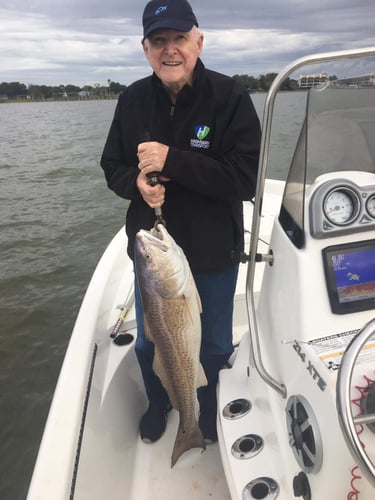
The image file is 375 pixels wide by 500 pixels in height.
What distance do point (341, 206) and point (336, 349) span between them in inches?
21.5

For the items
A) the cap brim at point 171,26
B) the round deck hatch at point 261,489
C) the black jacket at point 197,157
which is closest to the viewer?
the round deck hatch at point 261,489

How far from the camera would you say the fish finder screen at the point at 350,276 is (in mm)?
1546

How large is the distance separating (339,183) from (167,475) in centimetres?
179

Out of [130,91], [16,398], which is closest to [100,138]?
[16,398]

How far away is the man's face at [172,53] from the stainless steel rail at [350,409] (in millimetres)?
1301

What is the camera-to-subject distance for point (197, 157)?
176 cm

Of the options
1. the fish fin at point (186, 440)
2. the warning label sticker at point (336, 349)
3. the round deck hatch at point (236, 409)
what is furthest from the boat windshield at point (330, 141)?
the fish fin at point (186, 440)

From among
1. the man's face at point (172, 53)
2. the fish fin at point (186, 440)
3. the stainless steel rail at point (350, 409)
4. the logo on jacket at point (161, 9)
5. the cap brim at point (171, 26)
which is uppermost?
the logo on jacket at point (161, 9)

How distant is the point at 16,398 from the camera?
4.29 m

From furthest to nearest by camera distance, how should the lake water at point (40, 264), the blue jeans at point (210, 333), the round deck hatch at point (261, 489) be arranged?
the lake water at point (40, 264) < the blue jeans at point (210, 333) < the round deck hatch at point (261, 489)

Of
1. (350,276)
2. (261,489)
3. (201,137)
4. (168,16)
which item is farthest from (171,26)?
(261,489)

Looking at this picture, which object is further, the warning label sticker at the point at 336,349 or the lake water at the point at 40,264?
the lake water at the point at 40,264

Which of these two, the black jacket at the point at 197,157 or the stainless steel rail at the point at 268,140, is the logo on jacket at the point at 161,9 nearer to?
the black jacket at the point at 197,157

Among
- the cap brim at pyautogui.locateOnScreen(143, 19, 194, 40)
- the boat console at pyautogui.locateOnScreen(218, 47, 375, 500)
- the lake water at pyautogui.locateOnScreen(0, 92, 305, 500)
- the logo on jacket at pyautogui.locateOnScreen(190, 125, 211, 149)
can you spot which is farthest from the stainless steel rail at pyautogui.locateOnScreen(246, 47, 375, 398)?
the cap brim at pyautogui.locateOnScreen(143, 19, 194, 40)
